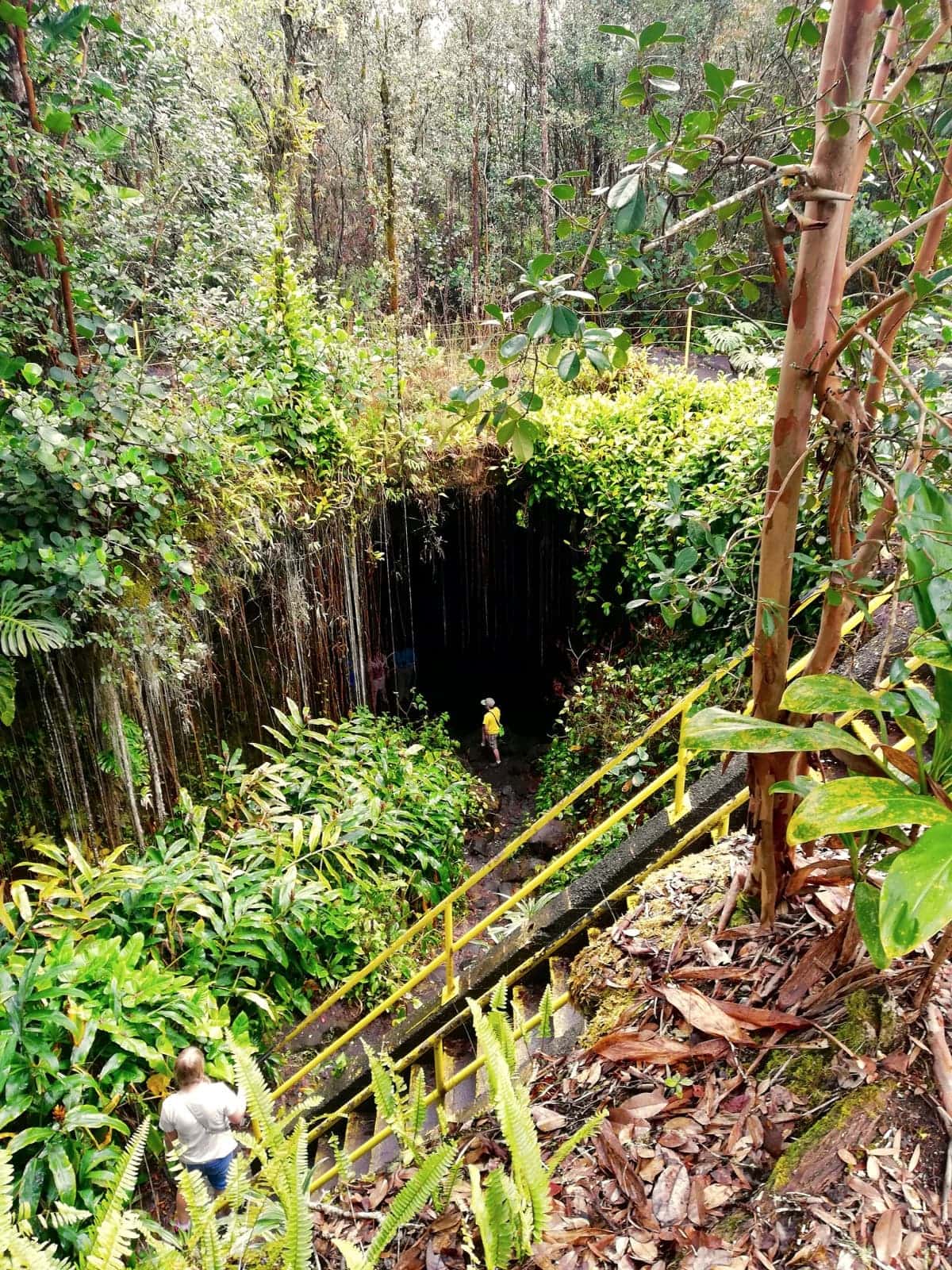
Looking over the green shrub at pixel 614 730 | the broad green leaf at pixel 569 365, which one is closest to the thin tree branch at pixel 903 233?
the broad green leaf at pixel 569 365

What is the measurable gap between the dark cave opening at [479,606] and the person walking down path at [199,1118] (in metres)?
4.51

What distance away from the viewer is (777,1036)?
72.7 inches

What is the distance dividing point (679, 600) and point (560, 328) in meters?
0.76

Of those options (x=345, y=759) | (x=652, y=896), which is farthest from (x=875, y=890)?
(x=345, y=759)

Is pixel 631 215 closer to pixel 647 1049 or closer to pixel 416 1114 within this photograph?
pixel 647 1049

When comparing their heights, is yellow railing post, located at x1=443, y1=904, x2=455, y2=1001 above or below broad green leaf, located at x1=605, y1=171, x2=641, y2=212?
below

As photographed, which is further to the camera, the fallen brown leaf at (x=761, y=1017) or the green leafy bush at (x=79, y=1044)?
the green leafy bush at (x=79, y=1044)

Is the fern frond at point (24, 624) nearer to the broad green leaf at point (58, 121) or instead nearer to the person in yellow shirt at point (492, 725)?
the broad green leaf at point (58, 121)

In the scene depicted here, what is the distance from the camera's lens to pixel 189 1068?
274 centimetres

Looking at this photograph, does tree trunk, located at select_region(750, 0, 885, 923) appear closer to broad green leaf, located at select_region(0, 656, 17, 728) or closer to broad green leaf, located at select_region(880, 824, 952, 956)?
broad green leaf, located at select_region(880, 824, 952, 956)

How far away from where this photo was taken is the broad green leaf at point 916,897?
1.18m

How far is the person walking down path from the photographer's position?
108 inches

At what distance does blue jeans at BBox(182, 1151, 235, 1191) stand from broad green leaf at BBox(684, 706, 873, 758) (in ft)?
8.57

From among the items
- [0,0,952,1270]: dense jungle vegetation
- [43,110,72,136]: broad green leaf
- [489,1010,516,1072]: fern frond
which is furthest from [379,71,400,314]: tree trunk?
[489,1010,516,1072]: fern frond
